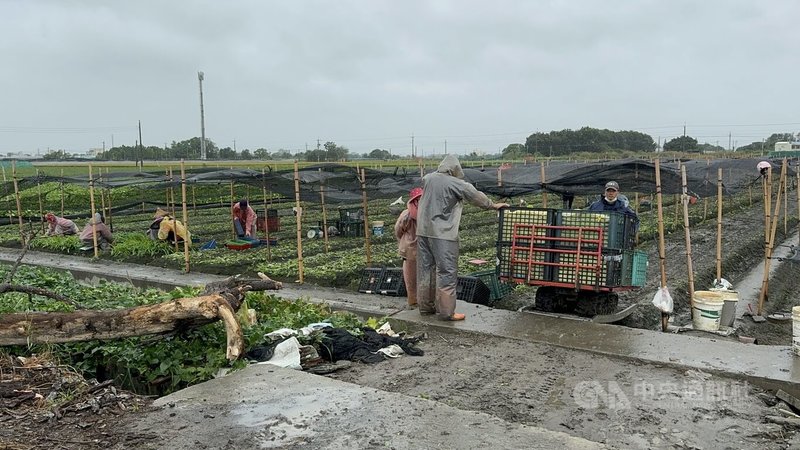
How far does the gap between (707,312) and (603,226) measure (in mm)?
1561

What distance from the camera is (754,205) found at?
1013 inches

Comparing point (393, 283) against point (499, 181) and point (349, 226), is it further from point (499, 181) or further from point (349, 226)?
point (349, 226)

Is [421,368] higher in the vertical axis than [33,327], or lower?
lower

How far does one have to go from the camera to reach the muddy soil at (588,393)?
431 cm

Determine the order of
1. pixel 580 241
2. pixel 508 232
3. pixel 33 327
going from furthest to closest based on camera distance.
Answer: pixel 508 232
pixel 580 241
pixel 33 327

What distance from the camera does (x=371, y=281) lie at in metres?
10.3

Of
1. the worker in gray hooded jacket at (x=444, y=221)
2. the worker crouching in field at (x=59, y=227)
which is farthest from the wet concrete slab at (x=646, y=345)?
the worker crouching in field at (x=59, y=227)

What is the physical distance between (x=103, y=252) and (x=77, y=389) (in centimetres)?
1122

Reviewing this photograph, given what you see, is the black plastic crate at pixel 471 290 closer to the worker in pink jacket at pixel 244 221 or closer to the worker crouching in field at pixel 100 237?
the worker in pink jacket at pixel 244 221

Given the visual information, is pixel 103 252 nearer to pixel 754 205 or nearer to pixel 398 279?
pixel 398 279

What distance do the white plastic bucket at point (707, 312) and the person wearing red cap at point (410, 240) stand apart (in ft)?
11.4

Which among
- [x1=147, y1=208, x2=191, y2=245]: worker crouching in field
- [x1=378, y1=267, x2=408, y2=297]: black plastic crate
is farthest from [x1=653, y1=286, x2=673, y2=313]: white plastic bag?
[x1=147, y1=208, x2=191, y2=245]: worker crouching in field

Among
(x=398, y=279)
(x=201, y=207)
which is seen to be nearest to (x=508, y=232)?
(x=398, y=279)

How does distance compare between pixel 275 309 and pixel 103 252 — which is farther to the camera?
pixel 103 252
